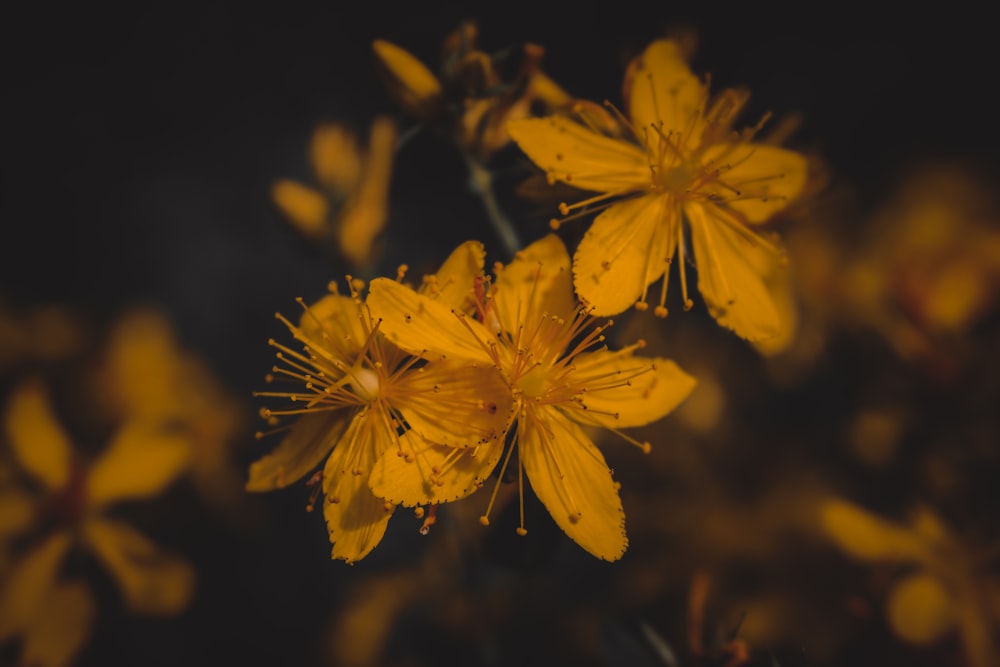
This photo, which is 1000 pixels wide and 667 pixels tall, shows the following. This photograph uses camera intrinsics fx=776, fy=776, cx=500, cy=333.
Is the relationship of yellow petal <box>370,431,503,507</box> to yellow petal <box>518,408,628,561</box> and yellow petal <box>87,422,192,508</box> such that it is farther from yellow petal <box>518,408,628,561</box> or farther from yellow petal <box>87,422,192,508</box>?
yellow petal <box>87,422,192,508</box>

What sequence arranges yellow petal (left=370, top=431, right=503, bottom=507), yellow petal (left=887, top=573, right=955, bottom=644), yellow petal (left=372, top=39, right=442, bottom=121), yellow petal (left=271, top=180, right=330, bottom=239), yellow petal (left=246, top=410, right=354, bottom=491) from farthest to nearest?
yellow petal (left=271, top=180, right=330, bottom=239) < yellow petal (left=887, top=573, right=955, bottom=644) < yellow petal (left=372, top=39, right=442, bottom=121) < yellow petal (left=246, top=410, right=354, bottom=491) < yellow petal (left=370, top=431, right=503, bottom=507)

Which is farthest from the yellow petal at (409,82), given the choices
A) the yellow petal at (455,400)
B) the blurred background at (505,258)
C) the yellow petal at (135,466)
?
the yellow petal at (135,466)

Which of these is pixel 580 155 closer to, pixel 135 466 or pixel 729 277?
pixel 729 277

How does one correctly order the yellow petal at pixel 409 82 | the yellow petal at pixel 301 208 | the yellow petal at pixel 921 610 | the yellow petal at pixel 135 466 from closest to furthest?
the yellow petal at pixel 409 82 < the yellow petal at pixel 921 610 < the yellow petal at pixel 301 208 < the yellow petal at pixel 135 466

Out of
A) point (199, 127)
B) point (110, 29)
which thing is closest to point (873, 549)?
point (199, 127)

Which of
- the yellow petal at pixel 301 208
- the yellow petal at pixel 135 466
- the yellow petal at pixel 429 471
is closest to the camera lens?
the yellow petal at pixel 429 471

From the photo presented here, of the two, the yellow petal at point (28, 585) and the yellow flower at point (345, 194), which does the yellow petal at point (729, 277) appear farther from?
the yellow petal at point (28, 585)

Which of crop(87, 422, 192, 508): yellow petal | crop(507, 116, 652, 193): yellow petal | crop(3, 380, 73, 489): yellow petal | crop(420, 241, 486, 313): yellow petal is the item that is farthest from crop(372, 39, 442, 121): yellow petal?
crop(3, 380, 73, 489): yellow petal
